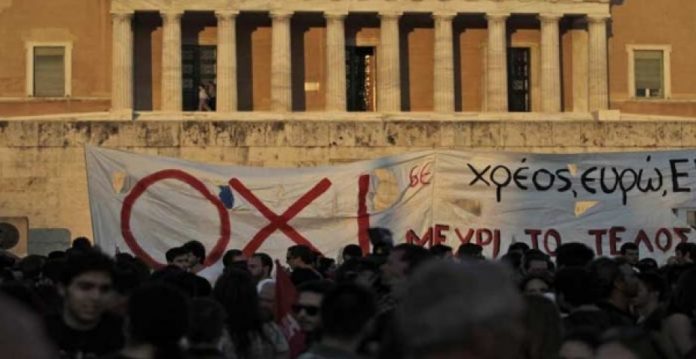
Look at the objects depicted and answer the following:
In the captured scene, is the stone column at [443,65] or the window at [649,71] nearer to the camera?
the stone column at [443,65]

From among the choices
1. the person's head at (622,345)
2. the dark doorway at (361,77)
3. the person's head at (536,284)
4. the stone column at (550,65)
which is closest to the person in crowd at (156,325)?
the person's head at (622,345)

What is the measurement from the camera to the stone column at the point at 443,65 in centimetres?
5044

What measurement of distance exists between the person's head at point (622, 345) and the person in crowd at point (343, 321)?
3.76 feet

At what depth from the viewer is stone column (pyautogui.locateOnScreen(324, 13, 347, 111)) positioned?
49.7 m

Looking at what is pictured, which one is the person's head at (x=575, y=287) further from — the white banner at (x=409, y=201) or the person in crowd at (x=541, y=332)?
the white banner at (x=409, y=201)

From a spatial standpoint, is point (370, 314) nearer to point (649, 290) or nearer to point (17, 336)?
point (17, 336)

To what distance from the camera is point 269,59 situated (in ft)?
169

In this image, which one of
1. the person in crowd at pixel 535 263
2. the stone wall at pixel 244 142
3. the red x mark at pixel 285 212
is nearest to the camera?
the person in crowd at pixel 535 263

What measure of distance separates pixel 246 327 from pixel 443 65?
42.7 metres

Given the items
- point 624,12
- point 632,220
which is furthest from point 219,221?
point 624,12

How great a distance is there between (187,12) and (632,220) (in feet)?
108

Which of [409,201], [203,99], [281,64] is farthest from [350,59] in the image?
[409,201]

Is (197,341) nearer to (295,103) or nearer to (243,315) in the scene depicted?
(243,315)

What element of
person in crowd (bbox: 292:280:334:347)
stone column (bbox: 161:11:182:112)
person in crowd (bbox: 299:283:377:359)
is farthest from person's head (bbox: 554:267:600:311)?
stone column (bbox: 161:11:182:112)
